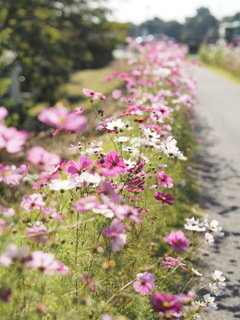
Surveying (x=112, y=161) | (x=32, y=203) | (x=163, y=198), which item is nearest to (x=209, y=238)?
(x=163, y=198)

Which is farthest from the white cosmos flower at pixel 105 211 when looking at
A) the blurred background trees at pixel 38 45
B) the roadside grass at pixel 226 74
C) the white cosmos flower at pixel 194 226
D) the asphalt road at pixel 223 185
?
the roadside grass at pixel 226 74

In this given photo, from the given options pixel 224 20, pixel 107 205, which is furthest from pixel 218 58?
pixel 224 20

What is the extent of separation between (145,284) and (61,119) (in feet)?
2.87

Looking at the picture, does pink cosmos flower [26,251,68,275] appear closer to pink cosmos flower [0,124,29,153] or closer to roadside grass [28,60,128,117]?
pink cosmos flower [0,124,29,153]

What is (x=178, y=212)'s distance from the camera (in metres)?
4.11

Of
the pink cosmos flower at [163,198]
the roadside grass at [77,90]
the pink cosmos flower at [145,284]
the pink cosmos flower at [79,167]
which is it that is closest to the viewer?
the pink cosmos flower at [145,284]

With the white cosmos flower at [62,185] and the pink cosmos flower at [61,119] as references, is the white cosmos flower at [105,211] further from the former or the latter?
the pink cosmos flower at [61,119]

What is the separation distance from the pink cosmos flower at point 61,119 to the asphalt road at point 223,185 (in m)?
1.94

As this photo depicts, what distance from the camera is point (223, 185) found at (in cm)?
529

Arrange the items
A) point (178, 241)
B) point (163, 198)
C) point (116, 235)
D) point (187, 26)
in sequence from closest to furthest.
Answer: point (116, 235)
point (178, 241)
point (163, 198)
point (187, 26)

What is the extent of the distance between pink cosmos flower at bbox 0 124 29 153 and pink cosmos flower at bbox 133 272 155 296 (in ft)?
2.75

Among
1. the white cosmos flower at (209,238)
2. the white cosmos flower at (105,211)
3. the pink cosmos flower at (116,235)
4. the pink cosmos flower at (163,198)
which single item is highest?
the white cosmos flower at (105,211)

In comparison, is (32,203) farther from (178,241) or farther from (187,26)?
(187,26)

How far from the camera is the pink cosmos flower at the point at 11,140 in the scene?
1371mm
